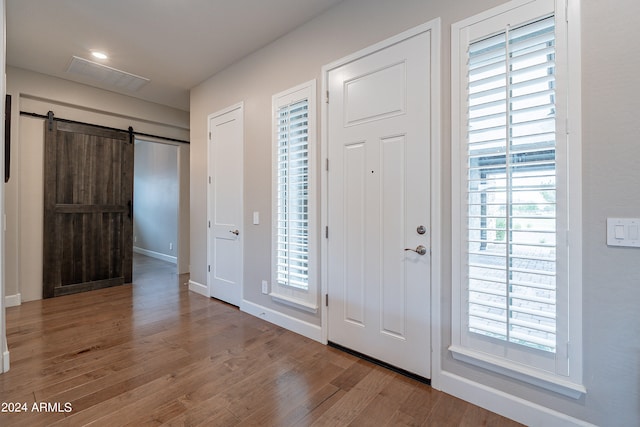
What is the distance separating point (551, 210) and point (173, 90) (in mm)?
4679

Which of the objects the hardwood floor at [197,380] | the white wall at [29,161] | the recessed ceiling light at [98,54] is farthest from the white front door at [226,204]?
the white wall at [29,161]

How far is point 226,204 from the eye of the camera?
3.58 meters

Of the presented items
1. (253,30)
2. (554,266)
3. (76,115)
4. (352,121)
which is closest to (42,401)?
(352,121)

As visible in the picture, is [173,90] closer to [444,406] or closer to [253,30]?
[253,30]

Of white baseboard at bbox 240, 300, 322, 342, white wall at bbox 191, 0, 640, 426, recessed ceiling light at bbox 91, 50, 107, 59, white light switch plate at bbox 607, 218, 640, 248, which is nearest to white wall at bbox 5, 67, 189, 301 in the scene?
recessed ceiling light at bbox 91, 50, 107, 59

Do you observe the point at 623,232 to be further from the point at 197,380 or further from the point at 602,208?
the point at 197,380

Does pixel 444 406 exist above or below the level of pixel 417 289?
below

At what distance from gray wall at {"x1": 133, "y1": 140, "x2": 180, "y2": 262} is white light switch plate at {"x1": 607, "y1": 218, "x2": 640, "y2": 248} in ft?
20.1

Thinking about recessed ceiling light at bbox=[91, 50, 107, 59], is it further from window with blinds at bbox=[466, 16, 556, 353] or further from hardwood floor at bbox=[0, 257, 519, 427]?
window with blinds at bbox=[466, 16, 556, 353]

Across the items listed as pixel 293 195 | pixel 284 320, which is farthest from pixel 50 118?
pixel 284 320

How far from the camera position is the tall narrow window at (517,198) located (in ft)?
4.84

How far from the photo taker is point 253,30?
9.29 feet

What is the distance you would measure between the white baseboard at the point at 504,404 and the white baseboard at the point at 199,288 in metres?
3.06

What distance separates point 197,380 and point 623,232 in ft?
8.34
